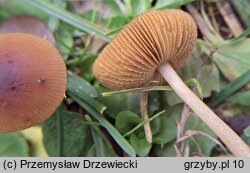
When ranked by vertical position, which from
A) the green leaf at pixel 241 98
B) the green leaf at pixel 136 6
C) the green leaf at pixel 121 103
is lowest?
the green leaf at pixel 241 98

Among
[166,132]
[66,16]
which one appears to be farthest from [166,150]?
[66,16]

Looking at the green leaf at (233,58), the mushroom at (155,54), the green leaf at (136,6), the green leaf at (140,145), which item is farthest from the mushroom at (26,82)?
the green leaf at (233,58)

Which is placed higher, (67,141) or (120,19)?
(120,19)

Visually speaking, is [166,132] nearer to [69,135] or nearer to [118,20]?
[69,135]

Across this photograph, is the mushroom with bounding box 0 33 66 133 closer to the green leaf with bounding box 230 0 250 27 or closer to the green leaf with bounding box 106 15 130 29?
the green leaf with bounding box 106 15 130 29

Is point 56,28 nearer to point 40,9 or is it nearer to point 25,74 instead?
point 40,9

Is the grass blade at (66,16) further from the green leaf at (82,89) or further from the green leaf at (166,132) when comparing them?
the green leaf at (166,132)

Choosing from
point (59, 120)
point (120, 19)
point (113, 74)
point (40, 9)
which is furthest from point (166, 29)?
point (40, 9)
